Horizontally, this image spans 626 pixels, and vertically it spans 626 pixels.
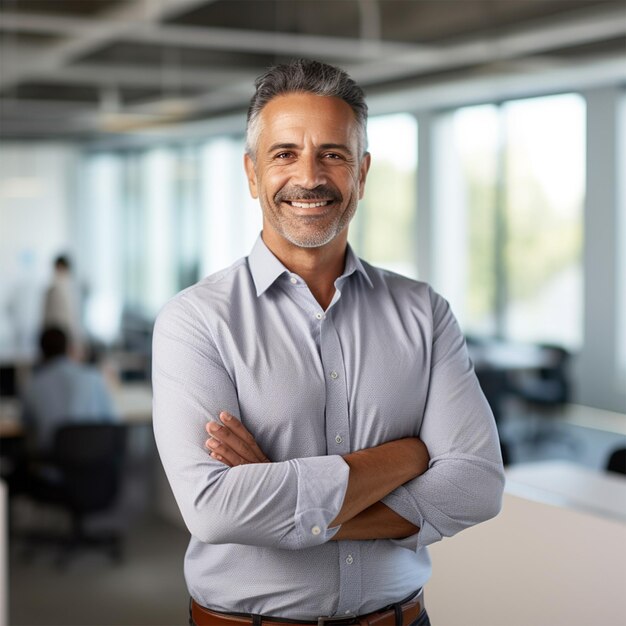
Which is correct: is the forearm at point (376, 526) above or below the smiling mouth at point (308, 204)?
below

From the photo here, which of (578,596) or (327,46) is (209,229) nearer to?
(327,46)

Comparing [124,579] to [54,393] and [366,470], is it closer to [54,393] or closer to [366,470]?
[54,393]

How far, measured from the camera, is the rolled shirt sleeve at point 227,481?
183 centimetres

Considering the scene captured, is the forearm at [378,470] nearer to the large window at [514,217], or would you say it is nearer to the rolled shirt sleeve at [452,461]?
the rolled shirt sleeve at [452,461]

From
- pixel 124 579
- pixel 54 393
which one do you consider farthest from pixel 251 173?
pixel 124 579

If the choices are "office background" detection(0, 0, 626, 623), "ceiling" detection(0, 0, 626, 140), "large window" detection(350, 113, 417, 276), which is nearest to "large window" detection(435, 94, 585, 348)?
"office background" detection(0, 0, 626, 623)

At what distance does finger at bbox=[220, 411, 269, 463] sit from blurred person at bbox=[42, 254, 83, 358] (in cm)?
351

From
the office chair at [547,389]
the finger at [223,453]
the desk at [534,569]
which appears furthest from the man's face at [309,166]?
the office chair at [547,389]

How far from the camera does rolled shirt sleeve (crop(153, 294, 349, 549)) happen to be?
183 centimetres

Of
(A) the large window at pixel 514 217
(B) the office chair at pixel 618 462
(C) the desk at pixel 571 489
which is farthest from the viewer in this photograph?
(A) the large window at pixel 514 217

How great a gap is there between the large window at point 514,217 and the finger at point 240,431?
3.06m

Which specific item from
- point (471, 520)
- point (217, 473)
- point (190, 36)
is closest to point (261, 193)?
point (217, 473)

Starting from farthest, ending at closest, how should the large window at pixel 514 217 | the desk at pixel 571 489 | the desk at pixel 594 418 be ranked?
1. the large window at pixel 514 217
2. the desk at pixel 594 418
3. the desk at pixel 571 489

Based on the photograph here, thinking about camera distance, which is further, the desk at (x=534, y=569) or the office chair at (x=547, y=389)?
the office chair at (x=547, y=389)
